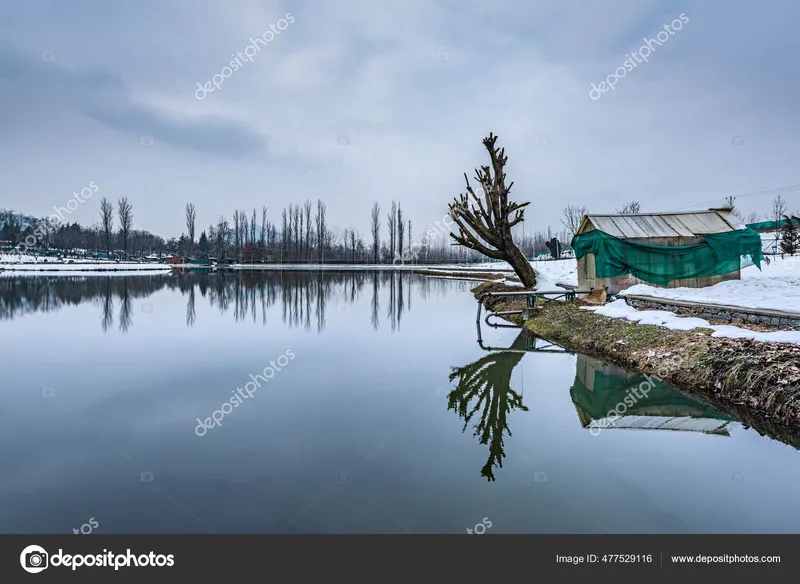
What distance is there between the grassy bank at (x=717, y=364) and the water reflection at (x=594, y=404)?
35 cm

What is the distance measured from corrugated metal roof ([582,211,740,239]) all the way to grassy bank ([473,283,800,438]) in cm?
615

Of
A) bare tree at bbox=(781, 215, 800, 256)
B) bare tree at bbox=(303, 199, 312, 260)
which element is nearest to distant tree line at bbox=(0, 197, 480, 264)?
bare tree at bbox=(303, 199, 312, 260)

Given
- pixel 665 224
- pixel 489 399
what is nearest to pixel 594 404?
pixel 489 399

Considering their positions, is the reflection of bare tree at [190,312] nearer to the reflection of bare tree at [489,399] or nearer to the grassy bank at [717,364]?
the reflection of bare tree at [489,399]

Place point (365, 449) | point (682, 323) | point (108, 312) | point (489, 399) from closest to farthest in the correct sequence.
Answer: point (365, 449)
point (489, 399)
point (682, 323)
point (108, 312)

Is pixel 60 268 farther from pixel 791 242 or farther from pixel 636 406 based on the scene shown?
pixel 791 242

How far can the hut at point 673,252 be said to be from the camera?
49.6ft

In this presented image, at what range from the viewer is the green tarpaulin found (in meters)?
15.1

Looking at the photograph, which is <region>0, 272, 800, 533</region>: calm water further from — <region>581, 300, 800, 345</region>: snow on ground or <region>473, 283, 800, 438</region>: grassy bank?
<region>581, 300, 800, 345</region>: snow on ground

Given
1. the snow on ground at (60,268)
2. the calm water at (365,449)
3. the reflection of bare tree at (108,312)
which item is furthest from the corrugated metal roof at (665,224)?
the snow on ground at (60,268)

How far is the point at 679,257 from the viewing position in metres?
15.3

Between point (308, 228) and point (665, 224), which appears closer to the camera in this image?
point (665, 224)

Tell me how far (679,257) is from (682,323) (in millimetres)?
6964
